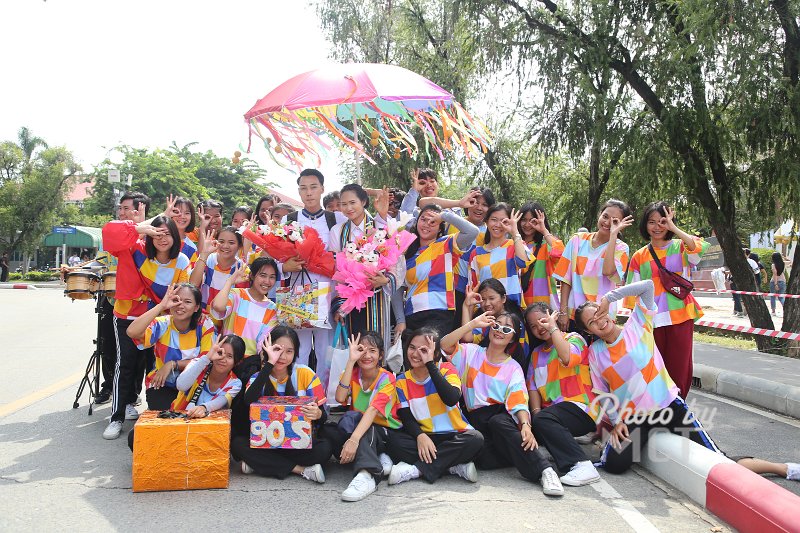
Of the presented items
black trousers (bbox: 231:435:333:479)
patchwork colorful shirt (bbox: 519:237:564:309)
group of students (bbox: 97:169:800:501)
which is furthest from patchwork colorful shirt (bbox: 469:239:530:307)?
black trousers (bbox: 231:435:333:479)

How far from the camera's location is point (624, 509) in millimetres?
4145

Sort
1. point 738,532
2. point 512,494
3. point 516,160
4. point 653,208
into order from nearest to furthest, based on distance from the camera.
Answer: point 738,532 → point 512,494 → point 653,208 → point 516,160

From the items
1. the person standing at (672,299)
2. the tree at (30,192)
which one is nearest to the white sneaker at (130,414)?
the person standing at (672,299)

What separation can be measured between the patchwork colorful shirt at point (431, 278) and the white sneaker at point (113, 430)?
263 centimetres

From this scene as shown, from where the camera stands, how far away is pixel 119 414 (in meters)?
5.94

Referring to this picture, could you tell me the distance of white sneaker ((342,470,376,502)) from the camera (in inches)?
168

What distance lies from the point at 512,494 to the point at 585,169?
1250 centimetres

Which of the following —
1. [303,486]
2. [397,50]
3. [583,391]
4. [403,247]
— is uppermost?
[397,50]

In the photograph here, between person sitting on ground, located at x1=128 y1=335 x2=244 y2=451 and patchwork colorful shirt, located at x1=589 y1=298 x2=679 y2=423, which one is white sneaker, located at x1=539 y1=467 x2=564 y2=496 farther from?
person sitting on ground, located at x1=128 y1=335 x2=244 y2=451

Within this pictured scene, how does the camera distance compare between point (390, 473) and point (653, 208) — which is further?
point (653, 208)

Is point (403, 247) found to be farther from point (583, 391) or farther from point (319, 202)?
point (583, 391)

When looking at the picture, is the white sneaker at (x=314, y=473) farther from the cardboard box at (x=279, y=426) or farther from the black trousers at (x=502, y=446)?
the black trousers at (x=502, y=446)

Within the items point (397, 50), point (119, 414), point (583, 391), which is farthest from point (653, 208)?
point (397, 50)

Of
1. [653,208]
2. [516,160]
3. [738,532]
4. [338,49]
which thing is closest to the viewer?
[738,532]
